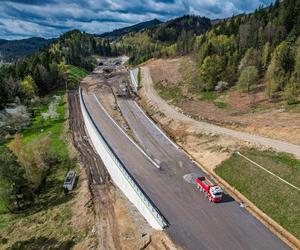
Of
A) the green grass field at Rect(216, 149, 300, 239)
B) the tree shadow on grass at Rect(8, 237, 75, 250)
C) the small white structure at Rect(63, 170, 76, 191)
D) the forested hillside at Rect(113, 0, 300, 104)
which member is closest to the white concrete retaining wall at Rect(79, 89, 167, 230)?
the small white structure at Rect(63, 170, 76, 191)

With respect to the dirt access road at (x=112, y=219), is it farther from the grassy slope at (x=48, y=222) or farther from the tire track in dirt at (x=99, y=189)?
the grassy slope at (x=48, y=222)

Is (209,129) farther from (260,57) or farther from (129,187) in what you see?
(260,57)

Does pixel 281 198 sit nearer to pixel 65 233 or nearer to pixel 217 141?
pixel 217 141

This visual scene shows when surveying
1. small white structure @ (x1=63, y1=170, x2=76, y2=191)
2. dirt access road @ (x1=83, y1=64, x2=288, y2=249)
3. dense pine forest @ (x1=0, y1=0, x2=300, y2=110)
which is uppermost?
dense pine forest @ (x1=0, y1=0, x2=300, y2=110)

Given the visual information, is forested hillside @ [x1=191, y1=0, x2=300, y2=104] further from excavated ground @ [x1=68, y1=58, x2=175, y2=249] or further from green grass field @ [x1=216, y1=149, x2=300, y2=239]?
excavated ground @ [x1=68, y1=58, x2=175, y2=249]

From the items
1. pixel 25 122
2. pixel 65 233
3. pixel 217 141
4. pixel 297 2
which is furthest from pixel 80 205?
pixel 297 2
